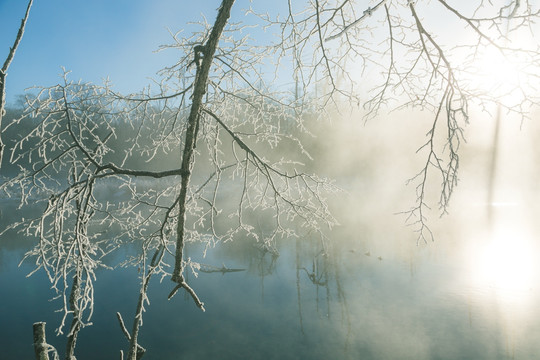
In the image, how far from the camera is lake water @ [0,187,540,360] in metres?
9.80

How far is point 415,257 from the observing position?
50.4 ft

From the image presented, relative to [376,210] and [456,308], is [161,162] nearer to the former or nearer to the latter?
[376,210]

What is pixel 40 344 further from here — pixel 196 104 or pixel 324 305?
pixel 324 305

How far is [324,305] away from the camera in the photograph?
11.9 metres

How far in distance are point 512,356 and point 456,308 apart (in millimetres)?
2209

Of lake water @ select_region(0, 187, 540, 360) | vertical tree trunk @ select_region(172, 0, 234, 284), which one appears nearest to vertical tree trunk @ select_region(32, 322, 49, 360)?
vertical tree trunk @ select_region(172, 0, 234, 284)

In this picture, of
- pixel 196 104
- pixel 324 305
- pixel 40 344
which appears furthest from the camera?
pixel 324 305

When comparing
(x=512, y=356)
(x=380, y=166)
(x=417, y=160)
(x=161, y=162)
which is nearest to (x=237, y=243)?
(x=512, y=356)

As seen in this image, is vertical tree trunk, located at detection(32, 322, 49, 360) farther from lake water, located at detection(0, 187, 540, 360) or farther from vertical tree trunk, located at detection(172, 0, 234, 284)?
lake water, located at detection(0, 187, 540, 360)

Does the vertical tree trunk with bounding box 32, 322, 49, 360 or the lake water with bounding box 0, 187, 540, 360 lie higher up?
the vertical tree trunk with bounding box 32, 322, 49, 360

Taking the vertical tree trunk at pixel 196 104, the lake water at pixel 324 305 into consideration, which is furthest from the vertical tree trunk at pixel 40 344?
the lake water at pixel 324 305

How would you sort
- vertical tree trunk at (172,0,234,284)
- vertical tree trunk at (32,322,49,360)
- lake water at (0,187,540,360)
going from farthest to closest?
1. lake water at (0,187,540,360)
2. vertical tree trunk at (32,322,49,360)
3. vertical tree trunk at (172,0,234,284)

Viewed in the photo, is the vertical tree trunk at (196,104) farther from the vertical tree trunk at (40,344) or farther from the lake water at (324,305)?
the lake water at (324,305)

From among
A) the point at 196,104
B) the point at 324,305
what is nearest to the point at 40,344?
the point at 196,104
